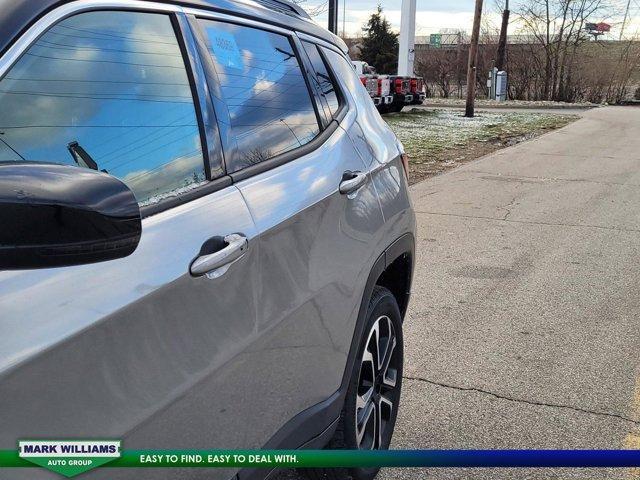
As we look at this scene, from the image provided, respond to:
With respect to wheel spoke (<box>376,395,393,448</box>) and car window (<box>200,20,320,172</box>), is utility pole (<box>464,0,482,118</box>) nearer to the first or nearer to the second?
wheel spoke (<box>376,395,393,448</box>)

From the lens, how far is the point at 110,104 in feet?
5.64

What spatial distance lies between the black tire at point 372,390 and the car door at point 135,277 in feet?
2.77

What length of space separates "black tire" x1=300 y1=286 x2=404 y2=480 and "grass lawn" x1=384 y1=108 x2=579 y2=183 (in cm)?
873

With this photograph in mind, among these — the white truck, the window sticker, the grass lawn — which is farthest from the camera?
the white truck

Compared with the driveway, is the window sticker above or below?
above

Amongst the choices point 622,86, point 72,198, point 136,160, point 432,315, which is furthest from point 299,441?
point 622,86

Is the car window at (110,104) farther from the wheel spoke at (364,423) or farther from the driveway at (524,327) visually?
the driveway at (524,327)

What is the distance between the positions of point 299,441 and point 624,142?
58.2 feet

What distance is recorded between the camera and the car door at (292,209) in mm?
2059

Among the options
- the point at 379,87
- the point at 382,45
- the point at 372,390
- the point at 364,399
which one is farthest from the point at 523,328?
the point at 382,45

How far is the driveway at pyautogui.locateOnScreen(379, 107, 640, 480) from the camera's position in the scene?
11.5 feet

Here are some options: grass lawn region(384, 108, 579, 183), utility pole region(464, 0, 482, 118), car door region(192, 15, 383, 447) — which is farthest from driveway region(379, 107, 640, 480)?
utility pole region(464, 0, 482, 118)

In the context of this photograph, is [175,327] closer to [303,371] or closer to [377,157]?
[303,371]

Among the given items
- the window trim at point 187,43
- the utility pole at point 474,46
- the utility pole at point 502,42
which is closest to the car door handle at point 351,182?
the window trim at point 187,43
